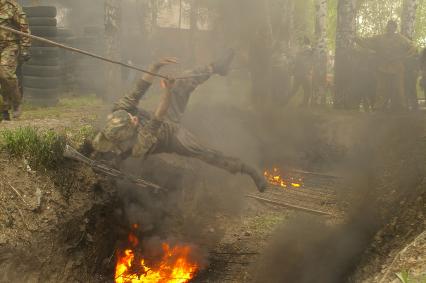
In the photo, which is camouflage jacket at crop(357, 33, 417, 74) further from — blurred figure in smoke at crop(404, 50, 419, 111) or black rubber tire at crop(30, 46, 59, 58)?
black rubber tire at crop(30, 46, 59, 58)

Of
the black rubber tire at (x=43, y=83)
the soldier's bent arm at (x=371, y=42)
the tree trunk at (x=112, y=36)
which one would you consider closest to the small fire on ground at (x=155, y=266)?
the tree trunk at (x=112, y=36)

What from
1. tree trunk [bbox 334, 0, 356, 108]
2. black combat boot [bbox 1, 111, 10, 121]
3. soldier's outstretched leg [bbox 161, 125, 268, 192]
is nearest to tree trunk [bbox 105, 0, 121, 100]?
black combat boot [bbox 1, 111, 10, 121]

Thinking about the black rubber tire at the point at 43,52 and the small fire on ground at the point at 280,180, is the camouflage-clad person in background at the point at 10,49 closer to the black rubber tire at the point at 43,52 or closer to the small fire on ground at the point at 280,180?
the black rubber tire at the point at 43,52

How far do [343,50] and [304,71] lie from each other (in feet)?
4.01

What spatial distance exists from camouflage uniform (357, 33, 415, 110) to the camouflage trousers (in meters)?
8.32

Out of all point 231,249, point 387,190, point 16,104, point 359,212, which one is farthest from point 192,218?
point 16,104

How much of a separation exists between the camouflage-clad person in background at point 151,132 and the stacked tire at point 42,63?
5.15 meters

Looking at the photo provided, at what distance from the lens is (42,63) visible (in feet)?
38.8

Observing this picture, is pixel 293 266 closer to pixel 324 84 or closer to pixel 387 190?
pixel 387 190

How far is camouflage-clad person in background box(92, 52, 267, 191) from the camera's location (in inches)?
256

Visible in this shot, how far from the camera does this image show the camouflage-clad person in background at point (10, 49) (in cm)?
820

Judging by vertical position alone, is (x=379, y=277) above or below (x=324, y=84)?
below

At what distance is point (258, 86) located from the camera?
1271cm

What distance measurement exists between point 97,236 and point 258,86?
7384 millimetres
